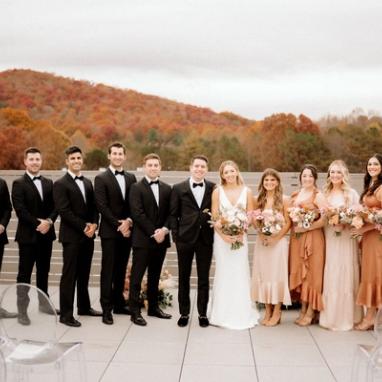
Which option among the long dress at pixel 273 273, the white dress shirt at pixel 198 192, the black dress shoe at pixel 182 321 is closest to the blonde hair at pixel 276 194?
the long dress at pixel 273 273

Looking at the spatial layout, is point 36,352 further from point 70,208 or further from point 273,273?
point 273,273

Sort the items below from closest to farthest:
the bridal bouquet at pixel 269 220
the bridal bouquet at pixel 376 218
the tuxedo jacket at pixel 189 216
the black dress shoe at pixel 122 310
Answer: the bridal bouquet at pixel 376 218 < the bridal bouquet at pixel 269 220 < the tuxedo jacket at pixel 189 216 < the black dress shoe at pixel 122 310

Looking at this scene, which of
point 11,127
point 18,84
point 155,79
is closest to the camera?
point 11,127

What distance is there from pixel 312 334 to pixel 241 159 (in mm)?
23677

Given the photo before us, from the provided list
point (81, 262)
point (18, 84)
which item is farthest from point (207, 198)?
point (18, 84)

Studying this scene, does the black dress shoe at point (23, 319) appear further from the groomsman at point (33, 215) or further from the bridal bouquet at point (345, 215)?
the bridal bouquet at point (345, 215)

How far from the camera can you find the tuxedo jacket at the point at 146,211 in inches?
257

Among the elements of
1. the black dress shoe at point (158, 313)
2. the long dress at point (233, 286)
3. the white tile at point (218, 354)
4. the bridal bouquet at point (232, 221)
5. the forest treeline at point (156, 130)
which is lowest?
the white tile at point (218, 354)

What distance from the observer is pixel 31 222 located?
6.60m

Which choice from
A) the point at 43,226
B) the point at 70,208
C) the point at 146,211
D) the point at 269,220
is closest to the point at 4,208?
the point at 43,226

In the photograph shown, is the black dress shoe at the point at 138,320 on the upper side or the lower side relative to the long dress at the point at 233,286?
lower

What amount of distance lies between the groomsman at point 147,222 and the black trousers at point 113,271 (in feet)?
0.77

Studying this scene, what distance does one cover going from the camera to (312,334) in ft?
20.7

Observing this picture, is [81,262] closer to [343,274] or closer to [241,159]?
[343,274]
